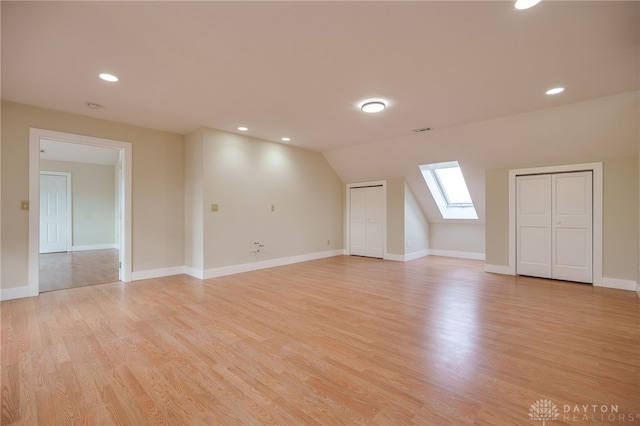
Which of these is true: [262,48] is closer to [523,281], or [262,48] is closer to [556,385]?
[556,385]

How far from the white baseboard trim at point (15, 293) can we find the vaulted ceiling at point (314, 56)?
2461 mm

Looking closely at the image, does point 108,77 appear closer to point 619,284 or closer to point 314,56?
point 314,56

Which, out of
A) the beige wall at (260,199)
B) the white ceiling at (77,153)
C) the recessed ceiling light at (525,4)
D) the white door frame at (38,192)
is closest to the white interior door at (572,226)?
the recessed ceiling light at (525,4)

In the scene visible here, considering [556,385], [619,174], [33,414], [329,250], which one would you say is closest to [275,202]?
[329,250]

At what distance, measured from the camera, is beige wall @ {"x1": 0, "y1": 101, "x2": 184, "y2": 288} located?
12.1 feet

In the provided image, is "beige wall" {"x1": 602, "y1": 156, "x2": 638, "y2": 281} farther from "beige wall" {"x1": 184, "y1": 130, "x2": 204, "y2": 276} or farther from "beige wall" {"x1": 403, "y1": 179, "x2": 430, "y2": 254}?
"beige wall" {"x1": 184, "y1": 130, "x2": 204, "y2": 276}

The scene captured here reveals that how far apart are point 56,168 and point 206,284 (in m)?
7.04

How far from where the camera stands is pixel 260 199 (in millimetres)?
5684

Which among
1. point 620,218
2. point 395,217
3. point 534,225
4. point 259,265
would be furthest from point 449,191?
point 259,265

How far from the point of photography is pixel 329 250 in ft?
24.0

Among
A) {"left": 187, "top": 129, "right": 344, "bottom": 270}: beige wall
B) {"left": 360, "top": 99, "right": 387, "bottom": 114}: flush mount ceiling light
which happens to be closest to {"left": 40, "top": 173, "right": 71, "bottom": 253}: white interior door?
{"left": 187, "top": 129, "right": 344, "bottom": 270}: beige wall

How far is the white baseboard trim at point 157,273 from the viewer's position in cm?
468

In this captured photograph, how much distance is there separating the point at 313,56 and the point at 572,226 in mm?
4957

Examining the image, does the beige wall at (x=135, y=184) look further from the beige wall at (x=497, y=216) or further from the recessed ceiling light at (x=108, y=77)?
the beige wall at (x=497, y=216)
